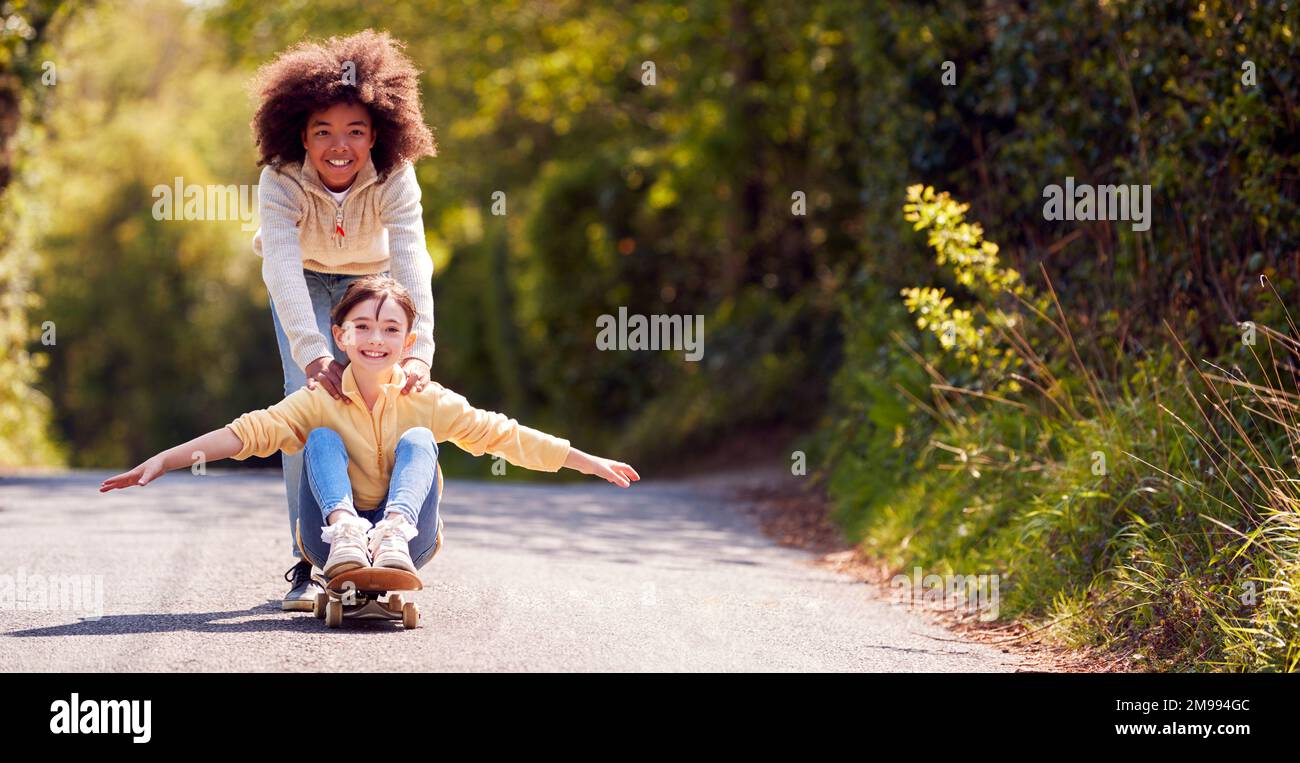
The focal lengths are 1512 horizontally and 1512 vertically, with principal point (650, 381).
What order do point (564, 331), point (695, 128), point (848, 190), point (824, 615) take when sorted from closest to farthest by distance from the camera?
point (824, 615)
point (848, 190)
point (695, 128)
point (564, 331)

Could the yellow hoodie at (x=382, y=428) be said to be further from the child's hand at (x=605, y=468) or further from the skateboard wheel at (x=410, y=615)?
the skateboard wheel at (x=410, y=615)

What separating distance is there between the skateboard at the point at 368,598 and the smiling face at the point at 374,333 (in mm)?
824

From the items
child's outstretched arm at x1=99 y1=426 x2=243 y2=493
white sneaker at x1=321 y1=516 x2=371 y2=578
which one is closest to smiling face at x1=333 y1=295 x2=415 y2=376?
child's outstretched arm at x1=99 y1=426 x2=243 y2=493

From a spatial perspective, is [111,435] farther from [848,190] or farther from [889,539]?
[889,539]

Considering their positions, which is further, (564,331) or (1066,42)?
(564,331)

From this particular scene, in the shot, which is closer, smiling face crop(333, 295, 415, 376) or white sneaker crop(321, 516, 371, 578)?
white sneaker crop(321, 516, 371, 578)

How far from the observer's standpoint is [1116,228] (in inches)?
343

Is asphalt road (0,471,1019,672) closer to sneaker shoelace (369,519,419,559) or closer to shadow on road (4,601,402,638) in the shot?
shadow on road (4,601,402,638)

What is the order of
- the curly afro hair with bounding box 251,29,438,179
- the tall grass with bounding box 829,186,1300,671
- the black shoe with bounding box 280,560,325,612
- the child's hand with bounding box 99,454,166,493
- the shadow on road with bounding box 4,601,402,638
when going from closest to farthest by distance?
1. the child's hand with bounding box 99,454,166,493
2. the shadow on road with bounding box 4,601,402,638
3. the tall grass with bounding box 829,186,1300,671
4. the black shoe with bounding box 280,560,325,612
5. the curly afro hair with bounding box 251,29,438,179

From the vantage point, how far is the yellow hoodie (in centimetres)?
557

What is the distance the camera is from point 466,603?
605 centimetres

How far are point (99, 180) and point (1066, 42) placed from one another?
79.6 ft

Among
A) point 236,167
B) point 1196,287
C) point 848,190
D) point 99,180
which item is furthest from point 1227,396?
point 236,167

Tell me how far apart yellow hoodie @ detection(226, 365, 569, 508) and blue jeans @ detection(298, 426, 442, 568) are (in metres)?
0.07
